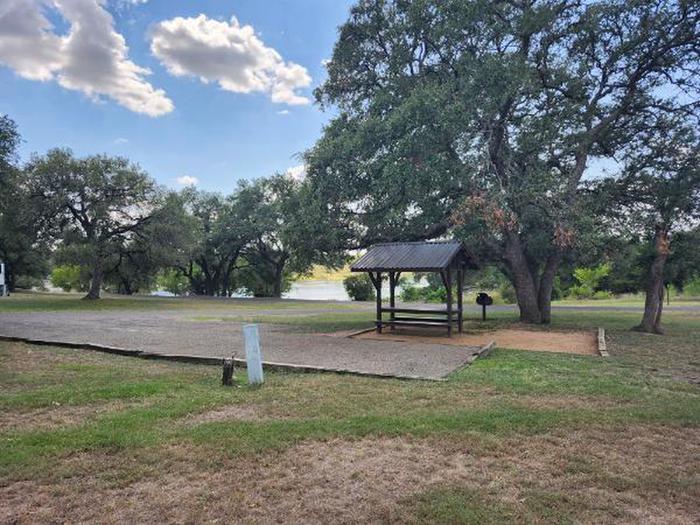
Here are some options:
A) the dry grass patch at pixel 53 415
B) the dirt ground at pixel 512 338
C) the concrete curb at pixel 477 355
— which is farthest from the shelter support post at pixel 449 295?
the dry grass patch at pixel 53 415

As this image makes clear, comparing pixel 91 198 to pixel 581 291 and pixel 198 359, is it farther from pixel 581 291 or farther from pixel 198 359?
pixel 581 291

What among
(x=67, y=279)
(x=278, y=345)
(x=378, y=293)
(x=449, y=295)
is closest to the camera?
(x=278, y=345)

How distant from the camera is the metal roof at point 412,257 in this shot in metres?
11.7

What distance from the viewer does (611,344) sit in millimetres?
10688

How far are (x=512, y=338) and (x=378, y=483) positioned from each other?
895cm

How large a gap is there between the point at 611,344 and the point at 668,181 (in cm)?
523

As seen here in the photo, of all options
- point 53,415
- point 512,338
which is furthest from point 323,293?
point 53,415

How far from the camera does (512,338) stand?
37.8ft

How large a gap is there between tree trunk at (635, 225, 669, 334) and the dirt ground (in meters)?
2.10

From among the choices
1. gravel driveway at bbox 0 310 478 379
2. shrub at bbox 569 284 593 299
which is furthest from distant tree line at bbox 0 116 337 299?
shrub at bbox 569 284 593 299

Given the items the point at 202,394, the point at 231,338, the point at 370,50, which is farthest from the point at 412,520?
the point at 370,50

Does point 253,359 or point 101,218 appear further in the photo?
point 101,218

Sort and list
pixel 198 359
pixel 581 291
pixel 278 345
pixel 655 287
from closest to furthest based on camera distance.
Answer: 1. pixel 198 359
2. pixel 278 345
3. pixel 655 287
4. pixel 581 291

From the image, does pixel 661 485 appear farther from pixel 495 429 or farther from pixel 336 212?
pixel 336 212
